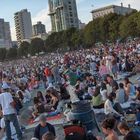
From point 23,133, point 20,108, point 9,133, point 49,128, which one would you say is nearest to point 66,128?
point 49,128

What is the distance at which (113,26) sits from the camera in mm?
89875

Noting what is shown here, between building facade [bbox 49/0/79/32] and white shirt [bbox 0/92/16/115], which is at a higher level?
building facade [bbox 49/0/79/32]

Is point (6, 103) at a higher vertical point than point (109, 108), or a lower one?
higher

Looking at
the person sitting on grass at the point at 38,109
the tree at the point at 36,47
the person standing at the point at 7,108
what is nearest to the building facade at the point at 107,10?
the tree at the point at 36,47

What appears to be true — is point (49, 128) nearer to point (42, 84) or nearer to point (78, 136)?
point (78, 136)

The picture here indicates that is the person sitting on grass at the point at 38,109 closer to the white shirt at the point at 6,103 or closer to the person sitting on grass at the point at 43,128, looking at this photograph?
the white shirt at the point at 6,103

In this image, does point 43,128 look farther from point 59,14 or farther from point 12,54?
point 59,14

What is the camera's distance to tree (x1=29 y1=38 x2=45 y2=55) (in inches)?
5172

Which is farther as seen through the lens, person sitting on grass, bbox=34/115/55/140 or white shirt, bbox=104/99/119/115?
white shirt, bbox=104/99/119/115

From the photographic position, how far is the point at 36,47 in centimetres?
13238

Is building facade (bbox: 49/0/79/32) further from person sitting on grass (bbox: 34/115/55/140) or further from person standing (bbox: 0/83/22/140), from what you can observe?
person sitting on grass (bbox: 34/115/55/140)

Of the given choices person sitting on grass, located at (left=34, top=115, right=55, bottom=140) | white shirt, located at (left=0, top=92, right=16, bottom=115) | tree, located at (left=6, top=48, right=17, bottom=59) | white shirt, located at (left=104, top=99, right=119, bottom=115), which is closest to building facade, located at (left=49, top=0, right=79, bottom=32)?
tree, located at (left=6, top=48, right=17, bottom=59)

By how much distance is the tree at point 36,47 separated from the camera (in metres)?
131

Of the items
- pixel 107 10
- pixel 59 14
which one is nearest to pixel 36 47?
pixel 59 14
